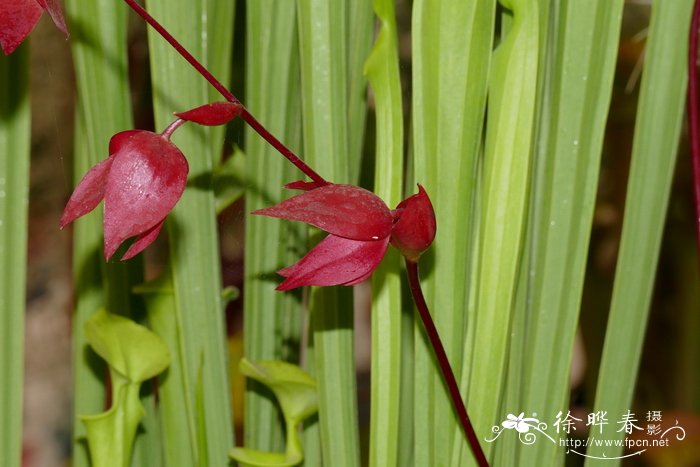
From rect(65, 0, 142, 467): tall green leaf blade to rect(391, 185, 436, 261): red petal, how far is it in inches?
5.5

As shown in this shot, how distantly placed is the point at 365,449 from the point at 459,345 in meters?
0.40

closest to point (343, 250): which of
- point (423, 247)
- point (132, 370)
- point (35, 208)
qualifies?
point (423, 247)

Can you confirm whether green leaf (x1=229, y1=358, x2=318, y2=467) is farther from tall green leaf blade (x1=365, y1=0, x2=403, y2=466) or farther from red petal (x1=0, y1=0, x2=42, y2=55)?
red petal (x1=0, y1=0, x2=42, y2=55)

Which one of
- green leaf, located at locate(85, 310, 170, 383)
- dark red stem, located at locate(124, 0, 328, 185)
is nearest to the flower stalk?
dark red stem, located at locate(124, 0, 328, 185)

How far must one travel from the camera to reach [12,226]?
0.34 meters

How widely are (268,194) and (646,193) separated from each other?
0.17m

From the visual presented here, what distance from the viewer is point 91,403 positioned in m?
0.38

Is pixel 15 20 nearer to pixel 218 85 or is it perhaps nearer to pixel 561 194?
pixel 218 85

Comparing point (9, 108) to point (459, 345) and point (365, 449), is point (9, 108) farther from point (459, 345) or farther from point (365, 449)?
point (365, 449)

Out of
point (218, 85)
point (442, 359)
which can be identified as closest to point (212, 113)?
point (218, 85)

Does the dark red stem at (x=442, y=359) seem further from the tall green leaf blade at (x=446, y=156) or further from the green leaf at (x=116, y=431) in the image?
the green leaf at (x=116, y=431)

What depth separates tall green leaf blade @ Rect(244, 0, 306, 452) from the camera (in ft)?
1.13

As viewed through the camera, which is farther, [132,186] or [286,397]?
[286,397]

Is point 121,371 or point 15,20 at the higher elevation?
point 15,20
